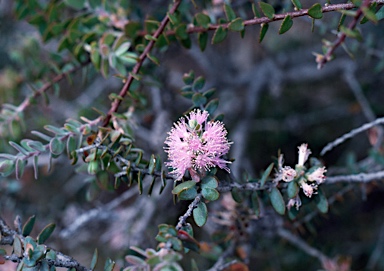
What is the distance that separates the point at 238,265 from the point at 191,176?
46cm

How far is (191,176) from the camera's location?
1.00m

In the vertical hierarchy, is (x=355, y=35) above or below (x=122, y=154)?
above

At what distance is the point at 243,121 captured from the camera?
7.13ft

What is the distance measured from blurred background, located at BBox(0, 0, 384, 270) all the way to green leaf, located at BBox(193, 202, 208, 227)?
55cm

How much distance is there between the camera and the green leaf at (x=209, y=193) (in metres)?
0.93

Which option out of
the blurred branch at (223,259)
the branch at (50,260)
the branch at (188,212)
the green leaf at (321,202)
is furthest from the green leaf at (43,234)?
the green leaf at (321,202)

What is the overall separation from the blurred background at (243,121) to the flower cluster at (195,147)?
1.42 feet

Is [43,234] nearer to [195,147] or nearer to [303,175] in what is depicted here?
[195,147]

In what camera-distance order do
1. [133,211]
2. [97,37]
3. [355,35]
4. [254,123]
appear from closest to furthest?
1. [355,35]
2. [97,37]
3. [133,211]
4. [254,123]

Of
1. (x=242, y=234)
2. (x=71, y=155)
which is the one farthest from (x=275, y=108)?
(x=71, y=155)

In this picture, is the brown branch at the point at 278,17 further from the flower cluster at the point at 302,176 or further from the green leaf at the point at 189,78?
the flower cluster at the point at 302,176

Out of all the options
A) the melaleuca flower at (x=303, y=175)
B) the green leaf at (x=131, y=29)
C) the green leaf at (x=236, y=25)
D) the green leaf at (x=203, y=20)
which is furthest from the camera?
the green leaf at (x=131, y=29)

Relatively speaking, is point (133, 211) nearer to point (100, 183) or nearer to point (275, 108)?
point (100, 183)

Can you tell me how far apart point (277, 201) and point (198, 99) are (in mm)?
334
